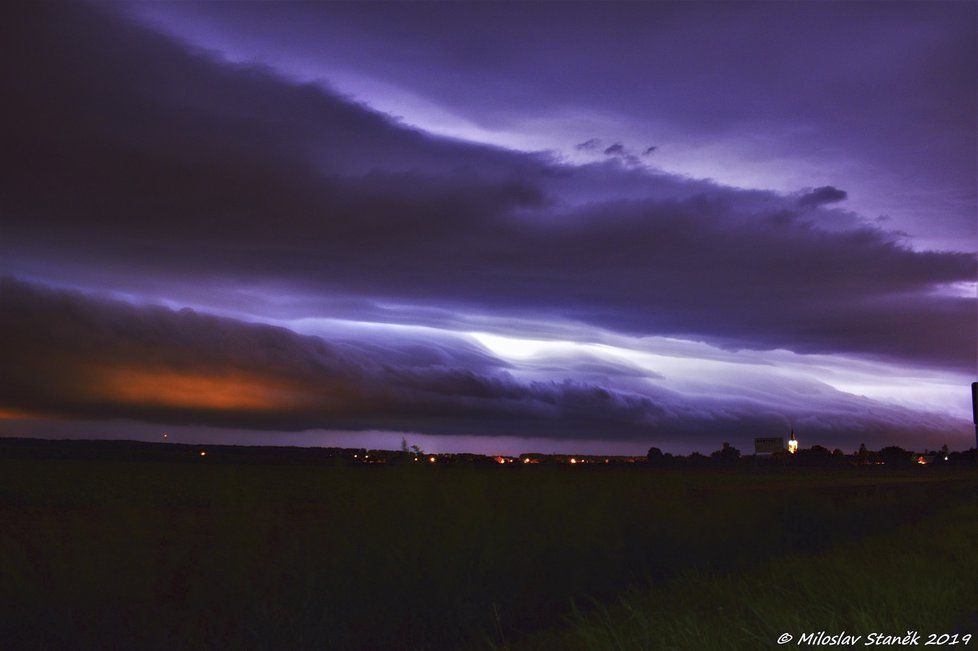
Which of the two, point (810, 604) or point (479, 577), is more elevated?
point (810, 604)

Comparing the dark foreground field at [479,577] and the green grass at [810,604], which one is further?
the dark foreground field at [479,577]

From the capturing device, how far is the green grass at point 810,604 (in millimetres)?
10773

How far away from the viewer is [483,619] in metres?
21.3

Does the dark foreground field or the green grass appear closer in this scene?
the green grass

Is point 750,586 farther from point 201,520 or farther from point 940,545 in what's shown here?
point 201,520

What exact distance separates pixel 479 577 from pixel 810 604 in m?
11.5

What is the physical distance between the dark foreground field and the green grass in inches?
1.8

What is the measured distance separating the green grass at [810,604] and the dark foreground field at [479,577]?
0.05 m

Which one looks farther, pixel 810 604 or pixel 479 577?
pixel 479 577

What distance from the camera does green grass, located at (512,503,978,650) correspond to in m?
10.8

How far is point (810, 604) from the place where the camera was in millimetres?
12195

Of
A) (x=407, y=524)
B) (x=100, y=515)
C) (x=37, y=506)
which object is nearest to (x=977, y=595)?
(x=407, y=524)

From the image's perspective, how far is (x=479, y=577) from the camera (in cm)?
2261

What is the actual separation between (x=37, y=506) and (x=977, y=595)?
4495cm
